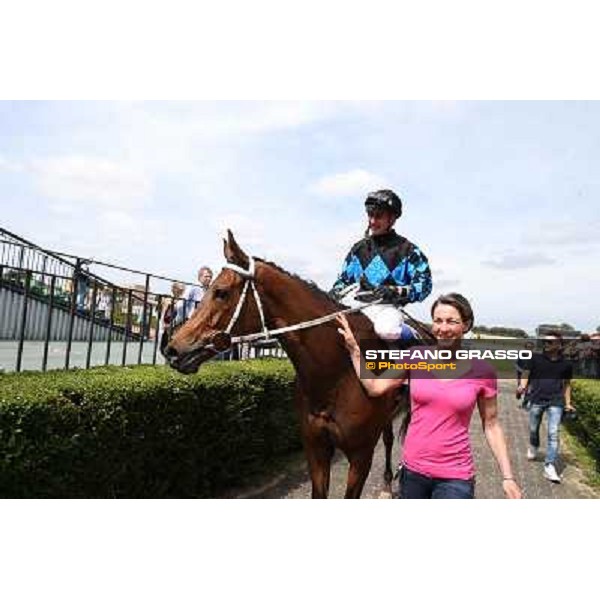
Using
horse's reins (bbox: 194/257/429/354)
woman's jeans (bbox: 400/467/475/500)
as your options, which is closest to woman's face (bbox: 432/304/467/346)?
woman's jeans (bbox: 400/467/475/500)

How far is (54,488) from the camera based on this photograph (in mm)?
3377

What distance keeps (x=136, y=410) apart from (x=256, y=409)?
194 centimetres

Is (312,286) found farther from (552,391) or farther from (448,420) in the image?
(552,391)

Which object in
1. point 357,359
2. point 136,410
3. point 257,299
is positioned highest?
point 257,299

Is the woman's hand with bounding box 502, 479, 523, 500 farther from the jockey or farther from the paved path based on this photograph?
the paved path

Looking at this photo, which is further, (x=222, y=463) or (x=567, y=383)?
(x=567, y=383)

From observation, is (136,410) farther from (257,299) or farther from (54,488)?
(257,299)

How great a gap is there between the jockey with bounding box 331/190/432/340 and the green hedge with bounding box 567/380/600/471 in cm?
402

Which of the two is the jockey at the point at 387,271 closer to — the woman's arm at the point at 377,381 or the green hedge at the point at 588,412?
the woman's arm at the point at 377,381

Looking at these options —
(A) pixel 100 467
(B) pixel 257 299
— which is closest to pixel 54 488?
(A) pixel 100 467

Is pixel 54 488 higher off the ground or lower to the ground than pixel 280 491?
higher

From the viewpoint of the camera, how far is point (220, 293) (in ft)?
10.6

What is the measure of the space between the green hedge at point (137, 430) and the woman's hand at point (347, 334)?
1601 mm

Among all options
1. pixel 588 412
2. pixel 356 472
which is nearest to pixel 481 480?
pixel 588 412
